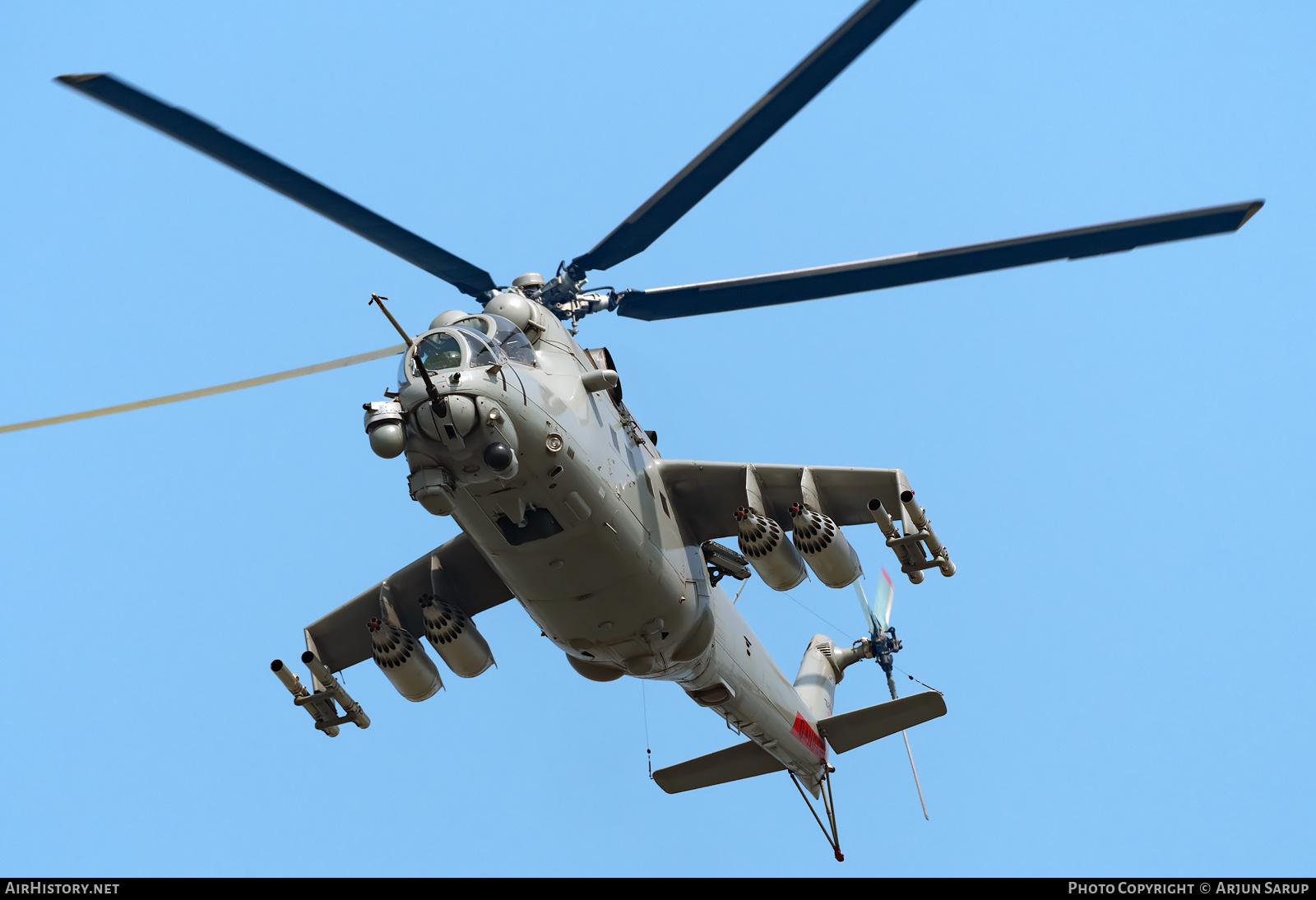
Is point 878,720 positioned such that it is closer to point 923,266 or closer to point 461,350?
point 923,266

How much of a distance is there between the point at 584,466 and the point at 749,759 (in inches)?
377

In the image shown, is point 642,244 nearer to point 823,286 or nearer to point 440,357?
point 823,286

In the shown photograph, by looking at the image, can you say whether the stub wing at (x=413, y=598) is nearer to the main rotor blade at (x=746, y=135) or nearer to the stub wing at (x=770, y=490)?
the stub wing at (x=770, y=490)

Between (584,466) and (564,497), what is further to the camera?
Answer: (584,466)

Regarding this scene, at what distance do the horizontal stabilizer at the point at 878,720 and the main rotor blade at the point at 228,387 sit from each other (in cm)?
1072

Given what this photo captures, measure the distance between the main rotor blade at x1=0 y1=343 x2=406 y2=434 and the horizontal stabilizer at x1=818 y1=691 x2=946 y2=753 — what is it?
422 inches

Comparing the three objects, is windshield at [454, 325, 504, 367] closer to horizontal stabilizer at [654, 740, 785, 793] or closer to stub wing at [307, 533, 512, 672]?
stub wing at [307, 533, 512, 672]

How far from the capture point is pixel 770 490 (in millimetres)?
16266

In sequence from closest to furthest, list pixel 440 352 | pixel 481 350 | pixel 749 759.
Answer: pixel 440 352 < pixel 481 350 < pixel 749 759

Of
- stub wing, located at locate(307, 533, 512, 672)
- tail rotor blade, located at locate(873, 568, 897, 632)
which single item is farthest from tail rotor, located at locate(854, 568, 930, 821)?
stub wing, located at locate(307, 533, 512, 672)

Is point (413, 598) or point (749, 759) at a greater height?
point (413, 598)

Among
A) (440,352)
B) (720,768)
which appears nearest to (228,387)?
(440,352)

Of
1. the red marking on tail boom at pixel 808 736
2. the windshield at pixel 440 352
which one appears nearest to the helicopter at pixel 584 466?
the windshield at pixel 440 352
